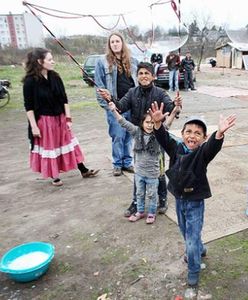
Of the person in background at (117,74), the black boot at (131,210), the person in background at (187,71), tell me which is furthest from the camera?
the person in background at (187,71)

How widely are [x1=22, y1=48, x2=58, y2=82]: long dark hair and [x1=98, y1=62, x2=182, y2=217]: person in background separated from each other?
1.09 metres

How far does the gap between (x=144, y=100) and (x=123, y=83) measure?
96cm

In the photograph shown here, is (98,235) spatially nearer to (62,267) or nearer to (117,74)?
(62,267)

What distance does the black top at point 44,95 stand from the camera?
4.37m

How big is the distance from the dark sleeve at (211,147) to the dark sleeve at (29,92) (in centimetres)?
269

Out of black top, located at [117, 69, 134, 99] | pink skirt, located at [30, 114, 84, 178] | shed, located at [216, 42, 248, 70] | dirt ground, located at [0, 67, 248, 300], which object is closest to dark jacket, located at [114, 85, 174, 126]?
black top, located at [117, 69, 134, 99]

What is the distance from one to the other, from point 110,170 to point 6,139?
→ 3603mm

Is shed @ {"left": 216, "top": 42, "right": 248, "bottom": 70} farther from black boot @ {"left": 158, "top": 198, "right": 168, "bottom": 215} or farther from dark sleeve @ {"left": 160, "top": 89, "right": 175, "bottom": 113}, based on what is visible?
black boot @ {"left": 158, "top": 198, "right": 168, "bottom": 215}

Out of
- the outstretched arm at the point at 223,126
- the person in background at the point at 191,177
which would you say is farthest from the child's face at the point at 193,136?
the outstretched arm at the point at 223,126

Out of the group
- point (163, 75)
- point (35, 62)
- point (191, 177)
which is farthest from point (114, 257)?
point (163, 75)

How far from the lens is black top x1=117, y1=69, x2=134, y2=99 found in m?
4.48

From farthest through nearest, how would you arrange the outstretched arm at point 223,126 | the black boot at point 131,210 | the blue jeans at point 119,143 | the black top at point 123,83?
the blue jeans at point 119,143
the black top at point 123,83
the black boot at point 131,210
the outstretched arm at point 223,126

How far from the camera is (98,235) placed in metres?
3.40

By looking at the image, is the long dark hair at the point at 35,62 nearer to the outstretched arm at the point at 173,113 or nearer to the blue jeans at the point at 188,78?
the outstretched arm at the point at 173,113
